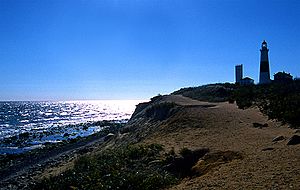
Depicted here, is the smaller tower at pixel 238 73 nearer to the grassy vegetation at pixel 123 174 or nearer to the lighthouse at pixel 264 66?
the lighthouse at pixel 264 66

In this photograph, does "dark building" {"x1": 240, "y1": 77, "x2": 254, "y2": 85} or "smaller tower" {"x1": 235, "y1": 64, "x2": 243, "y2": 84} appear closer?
"dark building" {"x1": 240, "y1": 77, "x2": 254, "y2": 85}

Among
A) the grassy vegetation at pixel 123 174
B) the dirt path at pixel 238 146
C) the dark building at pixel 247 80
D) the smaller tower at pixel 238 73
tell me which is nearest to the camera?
the dirt path at pixel 238 146

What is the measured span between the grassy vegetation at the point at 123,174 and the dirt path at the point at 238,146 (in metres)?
0.95

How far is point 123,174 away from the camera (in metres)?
10.7

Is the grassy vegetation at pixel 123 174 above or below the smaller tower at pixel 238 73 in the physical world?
below

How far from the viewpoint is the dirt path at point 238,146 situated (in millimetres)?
7789

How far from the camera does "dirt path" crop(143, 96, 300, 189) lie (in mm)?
7789

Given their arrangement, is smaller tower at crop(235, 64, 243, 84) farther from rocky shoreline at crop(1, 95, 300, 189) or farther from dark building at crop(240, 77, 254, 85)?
rocky shoreline at crop(1, 95, 300, 189)

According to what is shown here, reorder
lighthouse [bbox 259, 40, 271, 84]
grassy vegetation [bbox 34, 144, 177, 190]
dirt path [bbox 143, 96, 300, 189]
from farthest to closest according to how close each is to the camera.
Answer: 1. lighthouse [bbox 259, 40, 271, 84]
2. grassy vegetation [bbox 34, 144, 177, 190]
3. dirt path [bbox 143, 96, 300, 189]

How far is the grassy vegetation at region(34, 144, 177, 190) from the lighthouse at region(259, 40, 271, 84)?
41.2 metres

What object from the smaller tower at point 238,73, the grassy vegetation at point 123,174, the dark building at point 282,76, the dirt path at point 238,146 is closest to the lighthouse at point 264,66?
the dark building at point 282,76

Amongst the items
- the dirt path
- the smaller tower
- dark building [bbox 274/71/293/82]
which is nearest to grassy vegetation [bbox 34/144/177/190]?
the dirt path

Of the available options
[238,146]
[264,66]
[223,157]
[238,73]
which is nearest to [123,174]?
[223,157]

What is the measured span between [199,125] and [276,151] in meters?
8.57
